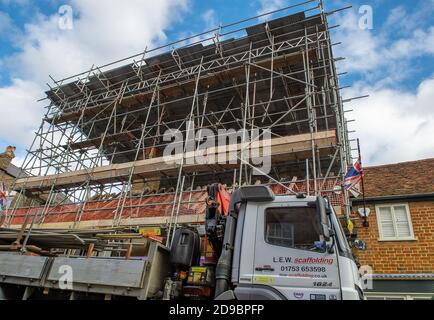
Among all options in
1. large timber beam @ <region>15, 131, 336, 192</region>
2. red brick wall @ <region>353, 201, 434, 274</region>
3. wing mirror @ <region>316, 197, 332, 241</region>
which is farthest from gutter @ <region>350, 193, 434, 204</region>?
wing mirror @ <region>316, 197, 332, 241</region>

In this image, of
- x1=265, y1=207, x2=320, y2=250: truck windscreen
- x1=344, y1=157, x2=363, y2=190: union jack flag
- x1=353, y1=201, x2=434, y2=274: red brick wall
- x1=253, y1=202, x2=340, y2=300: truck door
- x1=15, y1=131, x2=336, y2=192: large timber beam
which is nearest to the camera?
x1=253, y1=202, x2=340, y2=300: truck door

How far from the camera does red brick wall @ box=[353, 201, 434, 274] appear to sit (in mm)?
8164

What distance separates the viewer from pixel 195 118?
13.5 m

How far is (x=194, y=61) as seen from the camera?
13.7 meters

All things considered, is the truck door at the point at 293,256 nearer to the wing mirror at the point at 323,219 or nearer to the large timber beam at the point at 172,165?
the wing mirror at the point at 323,219

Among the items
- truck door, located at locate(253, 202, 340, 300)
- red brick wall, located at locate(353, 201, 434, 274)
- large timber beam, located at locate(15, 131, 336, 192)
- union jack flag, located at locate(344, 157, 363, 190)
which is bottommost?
truck door, located at locate(253, 202, 340, 300)

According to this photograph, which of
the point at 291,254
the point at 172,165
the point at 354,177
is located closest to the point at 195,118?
the point at 172,165

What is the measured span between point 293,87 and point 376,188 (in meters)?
4.95

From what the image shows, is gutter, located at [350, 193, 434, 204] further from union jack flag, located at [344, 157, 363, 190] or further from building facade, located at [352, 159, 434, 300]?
union jack flag, located at [344, 157, 363, 190]

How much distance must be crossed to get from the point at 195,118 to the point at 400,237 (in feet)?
29.3

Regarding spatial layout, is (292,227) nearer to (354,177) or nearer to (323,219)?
(323,219)
